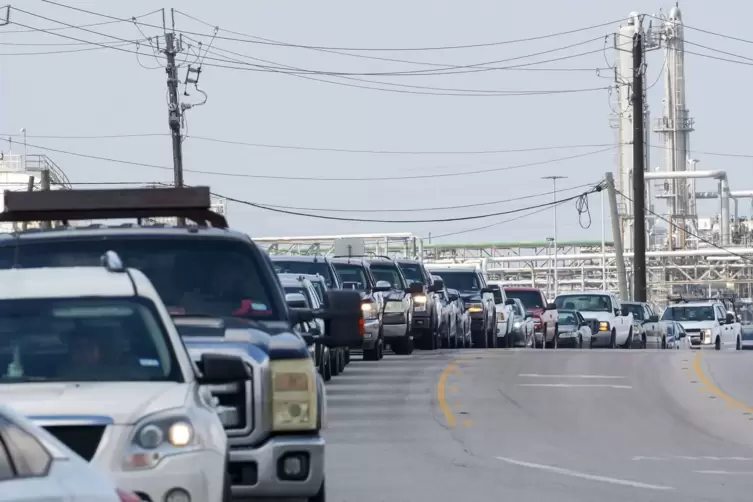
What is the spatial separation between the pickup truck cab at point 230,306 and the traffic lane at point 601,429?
2.93 m

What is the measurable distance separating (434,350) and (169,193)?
22.8m

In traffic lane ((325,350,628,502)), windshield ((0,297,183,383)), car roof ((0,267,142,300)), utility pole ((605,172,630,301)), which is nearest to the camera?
windshield ((0,297,183,383))

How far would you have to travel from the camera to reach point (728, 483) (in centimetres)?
1260

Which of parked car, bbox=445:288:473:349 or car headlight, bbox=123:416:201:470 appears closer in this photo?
car headlight, bbox=123:416:201:470

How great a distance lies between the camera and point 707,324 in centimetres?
5016

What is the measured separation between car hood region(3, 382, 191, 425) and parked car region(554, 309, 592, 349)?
3699 cm

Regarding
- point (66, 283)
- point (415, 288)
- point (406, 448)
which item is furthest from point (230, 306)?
point (415, 288)

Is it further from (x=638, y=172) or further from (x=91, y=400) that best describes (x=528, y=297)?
(x=91, y=400)

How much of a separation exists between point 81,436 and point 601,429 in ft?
37.4

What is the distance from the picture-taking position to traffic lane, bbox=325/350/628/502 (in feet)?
39.2

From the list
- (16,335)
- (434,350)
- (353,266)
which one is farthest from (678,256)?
(16,335)

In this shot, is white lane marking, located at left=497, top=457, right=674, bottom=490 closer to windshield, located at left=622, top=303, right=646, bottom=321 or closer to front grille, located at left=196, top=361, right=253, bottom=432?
front grille, located at left=196, top=361, right=253, bottom=432

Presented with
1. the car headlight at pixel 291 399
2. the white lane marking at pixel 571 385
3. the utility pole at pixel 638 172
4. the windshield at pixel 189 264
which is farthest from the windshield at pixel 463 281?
the car headlight at pixel 291 399

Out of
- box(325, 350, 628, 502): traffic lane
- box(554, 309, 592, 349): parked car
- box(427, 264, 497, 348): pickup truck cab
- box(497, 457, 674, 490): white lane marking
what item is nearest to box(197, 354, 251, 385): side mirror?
box(325, 350, 628, 502): traffic lane
